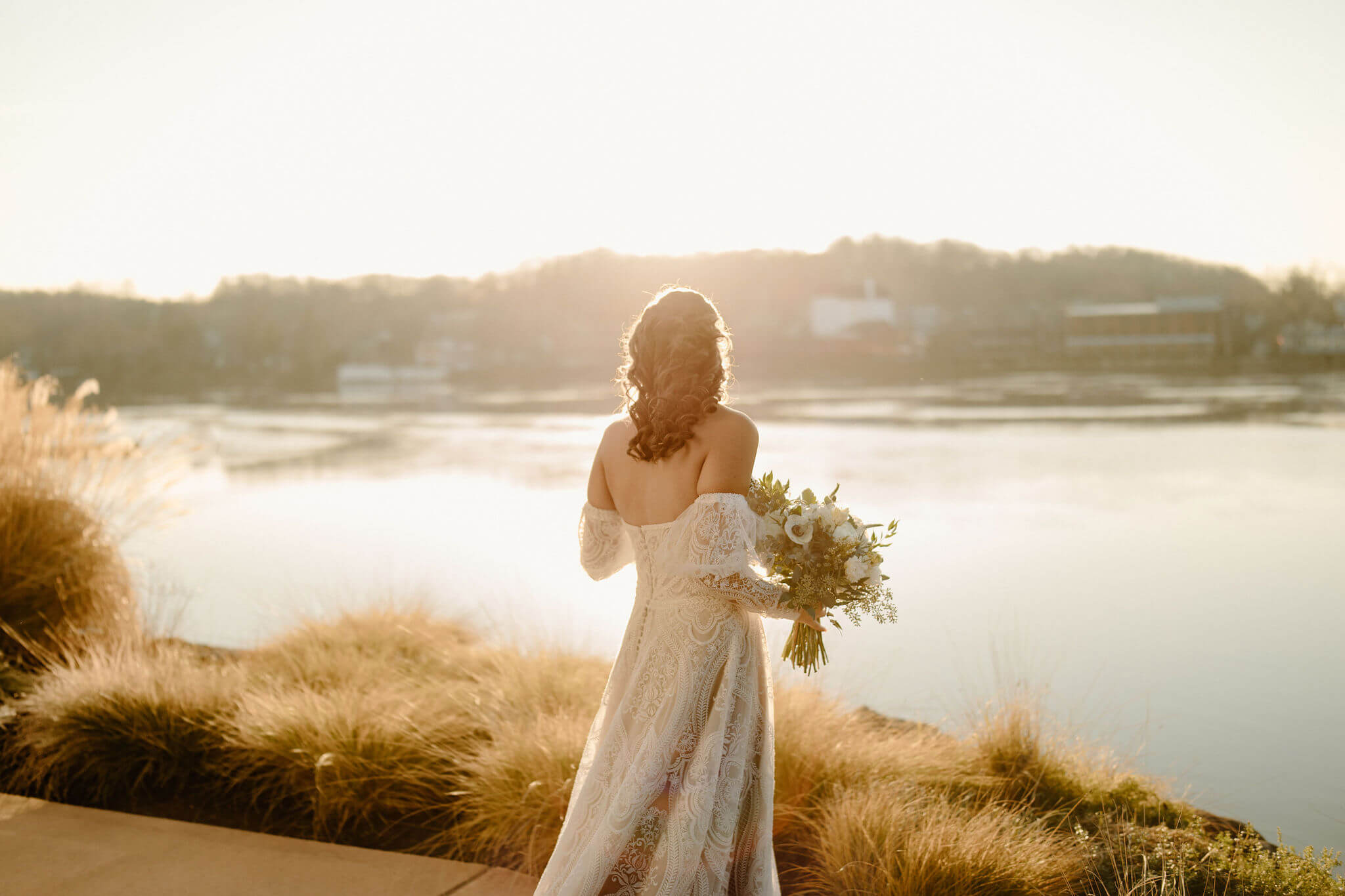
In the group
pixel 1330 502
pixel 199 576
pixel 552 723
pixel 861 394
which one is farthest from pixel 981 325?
pixel 861 394

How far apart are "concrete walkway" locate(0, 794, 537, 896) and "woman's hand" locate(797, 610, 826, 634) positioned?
4.95 feet

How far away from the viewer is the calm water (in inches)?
240

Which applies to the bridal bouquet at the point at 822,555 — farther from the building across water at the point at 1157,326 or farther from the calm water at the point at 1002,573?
the building across water at the point at 1157,326

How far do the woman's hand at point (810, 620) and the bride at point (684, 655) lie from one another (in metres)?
0.01

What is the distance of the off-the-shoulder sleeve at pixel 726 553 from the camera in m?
2.58

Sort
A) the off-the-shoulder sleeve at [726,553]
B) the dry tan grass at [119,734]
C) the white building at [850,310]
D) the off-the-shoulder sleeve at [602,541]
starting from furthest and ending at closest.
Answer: the white building at [850,310] → the dry tan grass at [119,734] → the off-the-shoulder sleeve at [602,541] → the off-the-shoulder sleeve at [726,553]

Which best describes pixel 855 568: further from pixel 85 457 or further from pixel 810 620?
pixel 85 457

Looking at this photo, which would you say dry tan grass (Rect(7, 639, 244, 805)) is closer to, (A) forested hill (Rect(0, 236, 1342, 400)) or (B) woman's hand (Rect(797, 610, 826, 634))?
(B) woman's hand (Rect(797, 610, 826, 634))

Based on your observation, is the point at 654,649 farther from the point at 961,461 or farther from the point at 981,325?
the point at 981,325

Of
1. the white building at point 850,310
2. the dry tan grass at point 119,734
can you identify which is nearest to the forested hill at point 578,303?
the white building at point 850,310

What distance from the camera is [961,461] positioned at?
78.7 feet

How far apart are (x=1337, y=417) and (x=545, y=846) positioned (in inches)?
1493

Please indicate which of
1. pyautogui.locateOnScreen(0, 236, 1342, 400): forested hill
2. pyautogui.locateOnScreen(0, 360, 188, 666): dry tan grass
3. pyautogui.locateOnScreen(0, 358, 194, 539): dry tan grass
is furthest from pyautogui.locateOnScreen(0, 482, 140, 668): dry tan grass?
pyautogui.locateOnScreen(0, 236, 1342, 400): forested hill

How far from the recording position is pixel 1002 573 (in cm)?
1134
